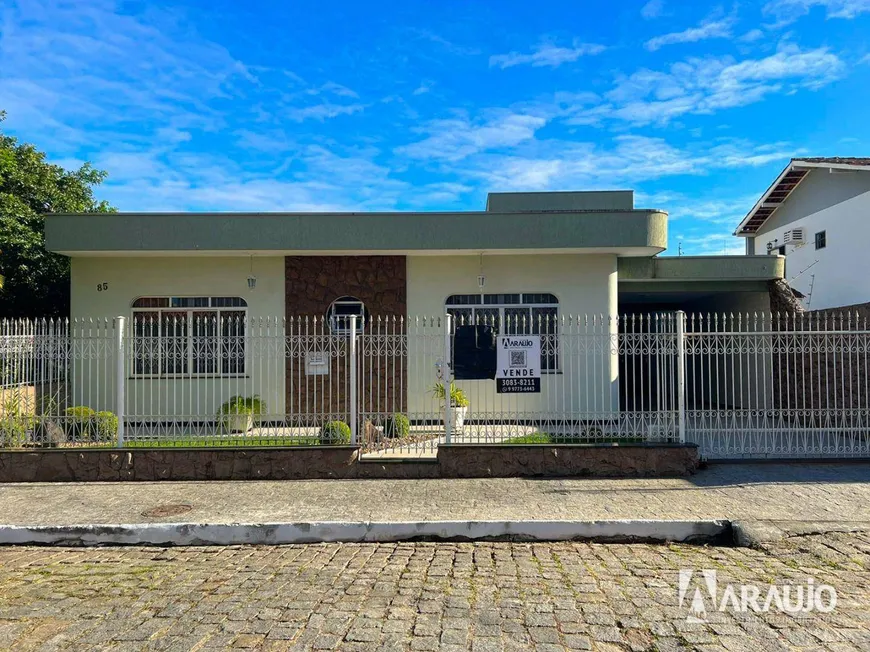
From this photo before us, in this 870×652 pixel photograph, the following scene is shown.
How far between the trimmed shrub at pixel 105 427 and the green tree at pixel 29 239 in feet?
24.1

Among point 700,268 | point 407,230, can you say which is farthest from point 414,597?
point 700,268

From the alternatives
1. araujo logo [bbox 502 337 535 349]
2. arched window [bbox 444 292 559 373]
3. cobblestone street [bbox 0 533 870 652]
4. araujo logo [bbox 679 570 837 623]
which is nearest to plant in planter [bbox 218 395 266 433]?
cobblestone street [bbox 0 533 870 652]

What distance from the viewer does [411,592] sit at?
4195 millimetres

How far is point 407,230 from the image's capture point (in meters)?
10.6

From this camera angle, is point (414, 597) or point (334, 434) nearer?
point (414, 597)

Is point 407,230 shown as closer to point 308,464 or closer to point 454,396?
point 454,396

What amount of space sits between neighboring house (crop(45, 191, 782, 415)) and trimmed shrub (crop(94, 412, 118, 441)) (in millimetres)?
2386

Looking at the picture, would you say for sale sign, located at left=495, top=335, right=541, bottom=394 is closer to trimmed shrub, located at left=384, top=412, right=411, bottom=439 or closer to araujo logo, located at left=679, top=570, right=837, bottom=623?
trimmed shrub, located at left=384, top=412, right=411, bottom=439

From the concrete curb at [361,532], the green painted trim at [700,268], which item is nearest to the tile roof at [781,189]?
the green painted trim at [700,268]

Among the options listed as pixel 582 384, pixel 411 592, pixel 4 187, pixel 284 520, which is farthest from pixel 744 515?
pixel 4 187

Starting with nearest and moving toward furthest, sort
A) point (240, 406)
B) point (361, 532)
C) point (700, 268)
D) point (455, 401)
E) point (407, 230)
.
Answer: point (361, 532)
point (455, 401)
point (240, 406)
point (407, 230)
point (700, 268)

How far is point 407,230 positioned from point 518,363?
4.05 metres

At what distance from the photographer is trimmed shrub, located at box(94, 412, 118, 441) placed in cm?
775

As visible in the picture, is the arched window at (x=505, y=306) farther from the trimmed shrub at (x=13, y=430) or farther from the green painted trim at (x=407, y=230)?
the trimmed shrub at (x=13, y=430)
